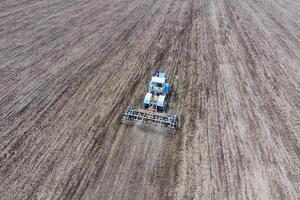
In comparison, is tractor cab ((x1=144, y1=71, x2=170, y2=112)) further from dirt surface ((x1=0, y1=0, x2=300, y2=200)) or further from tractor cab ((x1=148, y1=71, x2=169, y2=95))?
dirt surface ((x1=0, y1=0, x2=300, y2=200))

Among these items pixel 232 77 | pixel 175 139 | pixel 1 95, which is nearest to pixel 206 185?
pixel 175 139

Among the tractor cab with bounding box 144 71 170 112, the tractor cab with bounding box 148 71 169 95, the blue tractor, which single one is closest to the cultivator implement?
the blue tractor

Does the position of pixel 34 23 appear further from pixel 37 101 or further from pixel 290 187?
pixel 290 187

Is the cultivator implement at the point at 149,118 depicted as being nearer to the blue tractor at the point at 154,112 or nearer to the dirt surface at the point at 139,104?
the blue tractor at the point at 154,112

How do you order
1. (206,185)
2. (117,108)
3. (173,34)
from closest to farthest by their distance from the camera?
(206,185) → (117,108) → (173,34)

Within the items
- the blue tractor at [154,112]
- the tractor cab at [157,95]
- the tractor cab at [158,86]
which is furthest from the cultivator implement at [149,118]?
the tractor cab at [158,86]

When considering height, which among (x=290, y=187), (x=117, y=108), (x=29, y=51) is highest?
(x=29, y=51)
